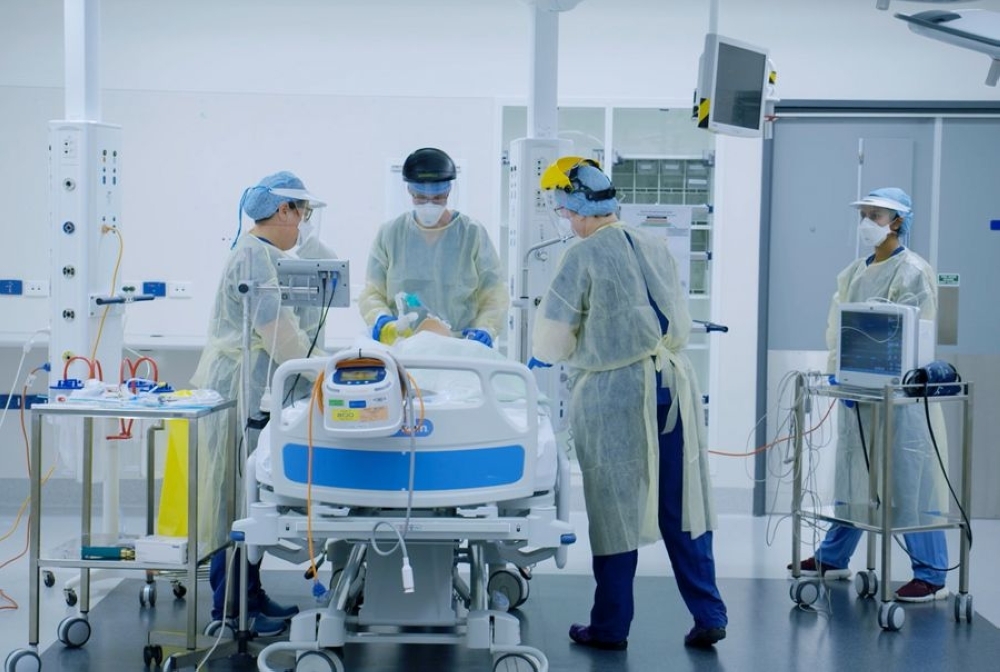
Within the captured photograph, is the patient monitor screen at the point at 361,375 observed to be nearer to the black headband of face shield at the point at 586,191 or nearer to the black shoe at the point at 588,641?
the black headband of face shield at the point at 586,191

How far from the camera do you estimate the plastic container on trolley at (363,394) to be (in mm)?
2889

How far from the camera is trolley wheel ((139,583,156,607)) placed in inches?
172

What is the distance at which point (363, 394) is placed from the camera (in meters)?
2.89

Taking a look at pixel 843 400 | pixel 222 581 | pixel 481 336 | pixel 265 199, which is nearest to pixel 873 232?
pixel 843 400

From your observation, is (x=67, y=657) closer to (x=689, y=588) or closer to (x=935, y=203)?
(x=689, y=588)

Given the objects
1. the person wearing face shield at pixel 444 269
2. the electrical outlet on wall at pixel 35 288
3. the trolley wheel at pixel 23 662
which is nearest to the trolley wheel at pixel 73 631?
the trolley wheel at pixel 23 662

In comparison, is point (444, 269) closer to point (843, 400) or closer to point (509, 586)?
point (509, 586)

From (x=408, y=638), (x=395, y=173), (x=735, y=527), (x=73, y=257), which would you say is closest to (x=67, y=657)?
(x=408, y=638)

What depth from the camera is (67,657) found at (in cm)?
379

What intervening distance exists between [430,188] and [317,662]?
6.13ft

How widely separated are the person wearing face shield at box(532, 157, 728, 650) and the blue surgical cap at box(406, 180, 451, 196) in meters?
0.62

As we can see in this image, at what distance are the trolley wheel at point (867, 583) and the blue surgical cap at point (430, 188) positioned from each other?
7.46 ft

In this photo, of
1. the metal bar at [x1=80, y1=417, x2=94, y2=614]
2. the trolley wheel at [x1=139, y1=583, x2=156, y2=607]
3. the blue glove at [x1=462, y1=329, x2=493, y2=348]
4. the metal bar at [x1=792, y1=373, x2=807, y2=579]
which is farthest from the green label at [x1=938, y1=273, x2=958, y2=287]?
the metal bar at [x1=80, y1=417, x2=94, y2=614]

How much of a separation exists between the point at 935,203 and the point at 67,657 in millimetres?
4894
